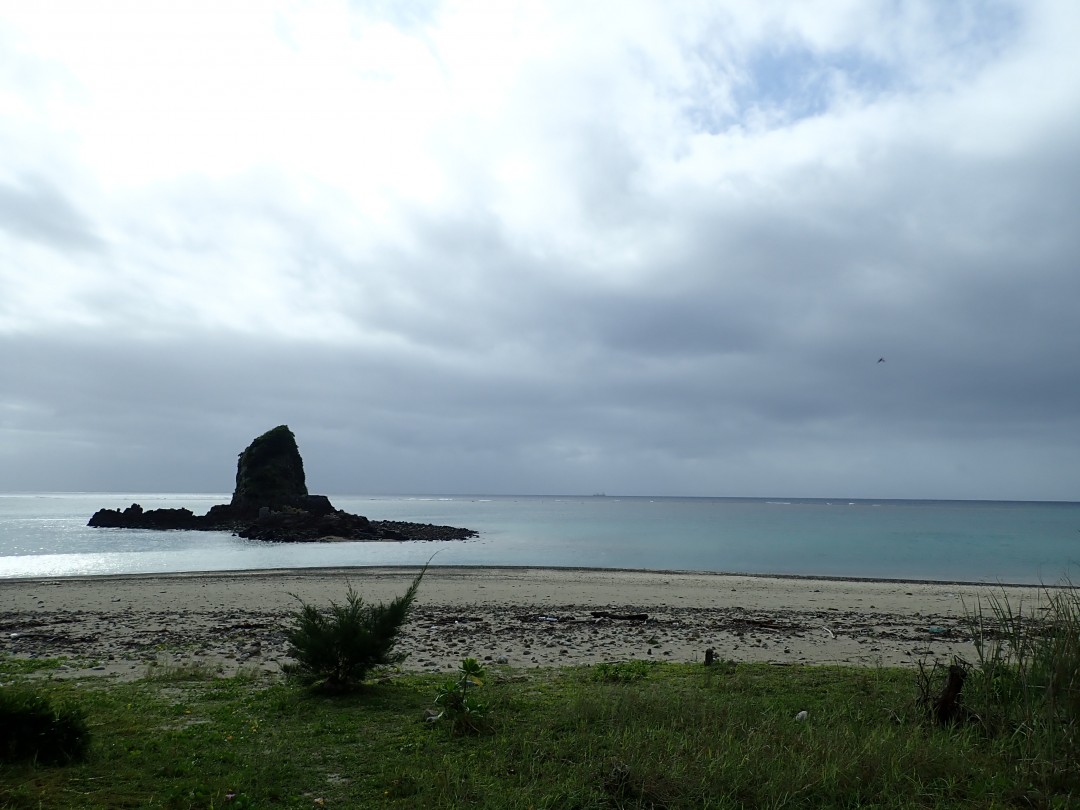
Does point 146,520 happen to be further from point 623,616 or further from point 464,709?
point 464,709

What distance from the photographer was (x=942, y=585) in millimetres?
36812

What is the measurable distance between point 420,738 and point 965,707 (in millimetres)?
7117

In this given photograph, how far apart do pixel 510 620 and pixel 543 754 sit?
13.4 m

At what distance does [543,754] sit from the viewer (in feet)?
25.8

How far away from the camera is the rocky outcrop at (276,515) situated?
77.8 metres

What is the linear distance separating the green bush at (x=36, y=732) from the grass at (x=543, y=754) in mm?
230

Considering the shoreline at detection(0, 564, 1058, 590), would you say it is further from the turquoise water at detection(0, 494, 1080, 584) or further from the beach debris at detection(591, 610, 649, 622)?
the beach debris at detection(591, 610, 649, 622)

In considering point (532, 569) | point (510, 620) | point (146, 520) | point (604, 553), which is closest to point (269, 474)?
point (146, 520)

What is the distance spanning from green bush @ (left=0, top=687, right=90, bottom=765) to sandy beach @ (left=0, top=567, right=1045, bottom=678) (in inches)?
197

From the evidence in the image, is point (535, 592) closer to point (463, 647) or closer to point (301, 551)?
point (463, 647)

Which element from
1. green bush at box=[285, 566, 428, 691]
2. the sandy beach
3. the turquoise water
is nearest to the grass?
green bush at box=[285, 566, 428, 691]

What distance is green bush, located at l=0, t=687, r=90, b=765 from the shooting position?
7.03 metres

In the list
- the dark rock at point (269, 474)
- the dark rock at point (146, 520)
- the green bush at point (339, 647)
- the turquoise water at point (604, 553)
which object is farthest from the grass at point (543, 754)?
the dark rock at point (269, 474)

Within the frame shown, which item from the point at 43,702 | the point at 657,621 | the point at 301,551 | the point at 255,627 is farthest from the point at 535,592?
the point at 301,551
